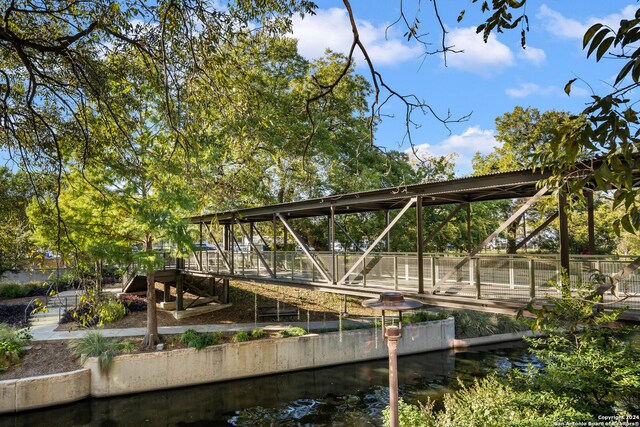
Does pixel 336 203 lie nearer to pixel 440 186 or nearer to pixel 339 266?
pixel 339 266

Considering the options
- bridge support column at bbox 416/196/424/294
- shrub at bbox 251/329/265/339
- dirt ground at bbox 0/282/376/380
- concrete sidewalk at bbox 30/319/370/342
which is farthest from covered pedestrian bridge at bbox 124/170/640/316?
dirt ground at bbox 0/282/376/380

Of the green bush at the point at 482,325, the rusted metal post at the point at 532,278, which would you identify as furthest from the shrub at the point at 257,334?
the rusted metal post at the point at 532,278

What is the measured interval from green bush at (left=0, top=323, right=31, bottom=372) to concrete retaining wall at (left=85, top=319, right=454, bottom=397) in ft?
7.96

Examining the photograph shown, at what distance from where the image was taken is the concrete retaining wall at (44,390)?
12430 mm

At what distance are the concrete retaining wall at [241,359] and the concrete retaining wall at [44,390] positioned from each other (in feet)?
1.22

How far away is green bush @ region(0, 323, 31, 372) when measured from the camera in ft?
44.1

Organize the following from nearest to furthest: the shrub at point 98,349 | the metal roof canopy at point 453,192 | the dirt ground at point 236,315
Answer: the metal roof canopy at point 453,192
the shrub at point 98,349
the dirt ground at point 236,315

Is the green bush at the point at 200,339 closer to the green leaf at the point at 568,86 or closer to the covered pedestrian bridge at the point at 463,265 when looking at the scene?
the covered pedestrian bridge at the point at 463,265

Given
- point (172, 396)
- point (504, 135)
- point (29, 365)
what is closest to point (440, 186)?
point (172, 396)

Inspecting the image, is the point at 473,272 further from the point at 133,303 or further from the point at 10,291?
the point at 10,291

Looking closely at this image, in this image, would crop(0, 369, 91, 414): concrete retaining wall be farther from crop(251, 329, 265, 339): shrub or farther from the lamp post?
the lamp post

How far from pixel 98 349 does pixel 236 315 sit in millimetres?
7894

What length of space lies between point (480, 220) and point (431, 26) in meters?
23.7

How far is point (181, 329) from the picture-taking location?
18.0m
